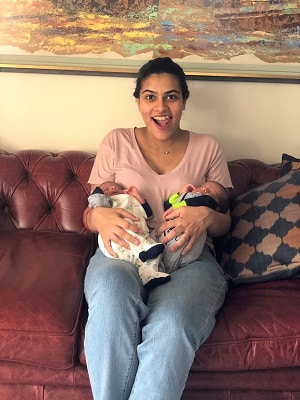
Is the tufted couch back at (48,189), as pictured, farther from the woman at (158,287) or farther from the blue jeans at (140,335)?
the blue jeans at (140,335)

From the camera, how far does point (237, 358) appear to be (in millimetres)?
1412

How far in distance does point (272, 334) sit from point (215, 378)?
0.71 feet

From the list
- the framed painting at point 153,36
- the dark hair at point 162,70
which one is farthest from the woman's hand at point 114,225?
the framed painting at point 153,36

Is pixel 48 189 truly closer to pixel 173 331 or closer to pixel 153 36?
pixel 153 36

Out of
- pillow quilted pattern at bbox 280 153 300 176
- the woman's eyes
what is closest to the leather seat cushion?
the woman's eyes

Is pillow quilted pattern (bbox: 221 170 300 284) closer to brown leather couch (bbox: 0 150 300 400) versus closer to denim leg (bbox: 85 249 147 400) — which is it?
brown leather couch (bbox: 0 150 300 400)

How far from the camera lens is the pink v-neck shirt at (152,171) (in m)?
1.75

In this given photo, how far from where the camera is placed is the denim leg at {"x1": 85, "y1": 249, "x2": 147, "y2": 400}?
4.25ft

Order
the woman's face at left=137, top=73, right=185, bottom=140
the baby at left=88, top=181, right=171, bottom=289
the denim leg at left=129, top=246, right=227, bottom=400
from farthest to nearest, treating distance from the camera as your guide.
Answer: the woman's face at left=137, top=73, right=185, bottom=140, the baby at left=88, top=181, right=171, bottom=289, the denim leg at left=129, top=246, right=227, bottom=400

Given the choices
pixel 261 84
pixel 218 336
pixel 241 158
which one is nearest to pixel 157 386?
pixel 218 336

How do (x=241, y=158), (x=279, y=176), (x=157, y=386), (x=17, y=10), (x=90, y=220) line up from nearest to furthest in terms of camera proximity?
1. (x=157, y=386)
2. (x=90, y=220)
3. (x=279, y=176)
4. (x=17, y=10)
5. (x=241, y=158)

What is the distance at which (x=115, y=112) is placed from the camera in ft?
7.27

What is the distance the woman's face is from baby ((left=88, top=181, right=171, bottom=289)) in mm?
253

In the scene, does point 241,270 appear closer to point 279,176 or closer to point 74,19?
point 279,176
